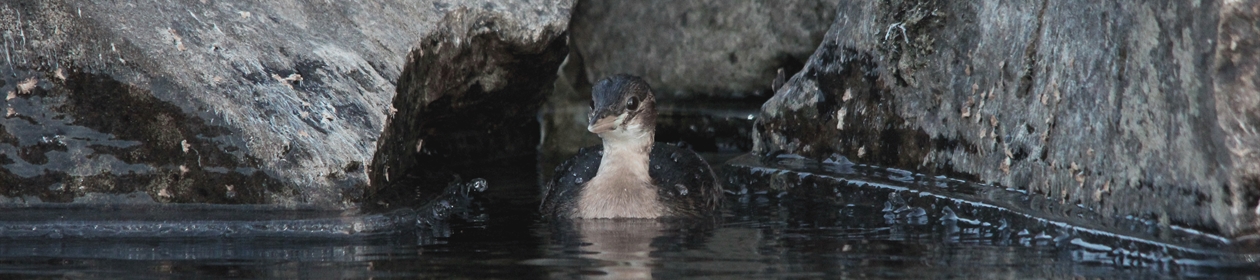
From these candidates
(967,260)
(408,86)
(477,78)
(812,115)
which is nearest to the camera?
(967,260)

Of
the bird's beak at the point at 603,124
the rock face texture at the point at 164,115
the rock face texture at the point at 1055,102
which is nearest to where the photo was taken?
the rock face texture at the point at 1055,102

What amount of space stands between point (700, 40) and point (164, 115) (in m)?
4.12

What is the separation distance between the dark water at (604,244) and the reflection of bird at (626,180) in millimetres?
161

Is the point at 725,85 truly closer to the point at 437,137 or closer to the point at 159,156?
the point at 437,137

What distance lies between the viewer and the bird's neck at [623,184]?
21.4 feet

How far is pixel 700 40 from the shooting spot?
359 inches

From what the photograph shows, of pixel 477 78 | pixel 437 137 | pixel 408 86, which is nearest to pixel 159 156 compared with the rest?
pixel 408 86

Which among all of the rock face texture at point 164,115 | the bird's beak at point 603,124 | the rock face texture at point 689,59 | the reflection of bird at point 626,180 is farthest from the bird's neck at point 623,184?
the rock face texture at point 689,59

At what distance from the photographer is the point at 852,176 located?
266 inches

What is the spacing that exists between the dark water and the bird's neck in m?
0.15

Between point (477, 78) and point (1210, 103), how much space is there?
449 cm

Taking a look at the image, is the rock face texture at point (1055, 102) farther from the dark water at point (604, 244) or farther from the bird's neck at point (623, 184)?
the bird's neck at point (623, 184)

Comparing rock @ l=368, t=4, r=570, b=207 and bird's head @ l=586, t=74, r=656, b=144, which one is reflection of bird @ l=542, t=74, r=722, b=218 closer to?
bird's head @ l=586, t=74, r=656, b=144

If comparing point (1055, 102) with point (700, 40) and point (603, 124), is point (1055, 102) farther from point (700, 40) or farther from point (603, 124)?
point (700, 40)
